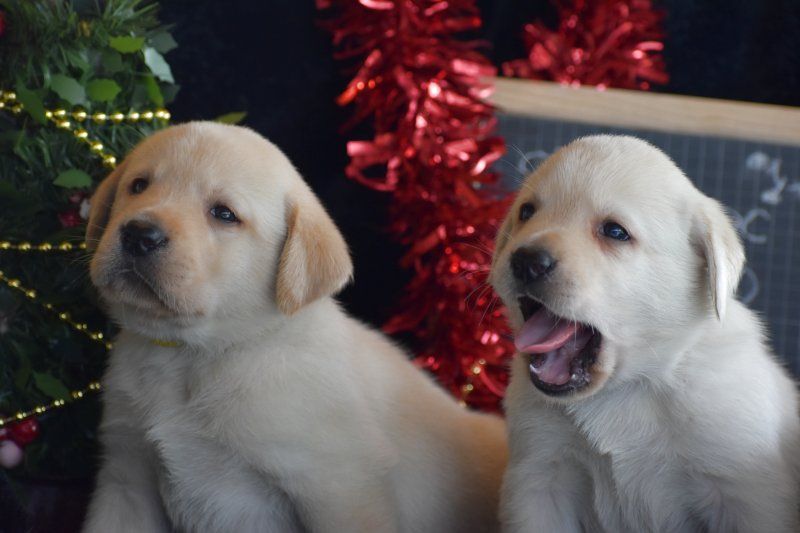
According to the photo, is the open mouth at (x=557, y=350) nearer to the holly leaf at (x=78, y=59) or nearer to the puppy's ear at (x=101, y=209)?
the puppy's ear at (x=101, y=209)

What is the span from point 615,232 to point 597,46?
214cm

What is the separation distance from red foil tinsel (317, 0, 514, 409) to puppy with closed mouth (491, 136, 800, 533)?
3.84 ft

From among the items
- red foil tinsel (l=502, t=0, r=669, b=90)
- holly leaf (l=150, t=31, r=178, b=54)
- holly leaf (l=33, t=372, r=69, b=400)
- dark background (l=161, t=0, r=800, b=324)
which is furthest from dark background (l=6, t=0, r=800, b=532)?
holly leaf (l=33, t=372, r=69, b=400)

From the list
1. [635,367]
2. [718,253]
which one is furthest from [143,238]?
[718,253]

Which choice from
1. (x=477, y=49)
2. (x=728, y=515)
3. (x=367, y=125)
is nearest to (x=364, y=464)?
(x=728, y=515)

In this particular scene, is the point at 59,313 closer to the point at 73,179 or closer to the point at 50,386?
the point at 50,386

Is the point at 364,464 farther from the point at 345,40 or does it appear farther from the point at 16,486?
the point at 345,40

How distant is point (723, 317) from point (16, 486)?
2.14 meters

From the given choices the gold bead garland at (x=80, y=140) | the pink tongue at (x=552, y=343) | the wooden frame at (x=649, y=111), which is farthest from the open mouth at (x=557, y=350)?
the wooden frame at (x=649, y=111)

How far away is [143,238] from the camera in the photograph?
2436mm

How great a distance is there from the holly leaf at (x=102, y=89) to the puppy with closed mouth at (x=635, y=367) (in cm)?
136

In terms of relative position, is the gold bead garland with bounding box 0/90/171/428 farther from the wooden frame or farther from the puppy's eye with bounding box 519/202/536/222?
the wooden frame

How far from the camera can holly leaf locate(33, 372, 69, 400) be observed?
3.05m

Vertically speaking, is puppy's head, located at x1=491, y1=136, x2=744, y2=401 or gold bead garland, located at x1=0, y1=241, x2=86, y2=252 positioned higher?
puppy's head, located at x1=491, y1=136, x2=744, y2=401
